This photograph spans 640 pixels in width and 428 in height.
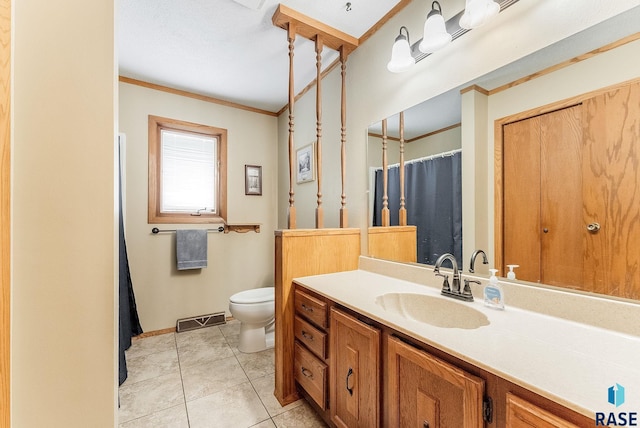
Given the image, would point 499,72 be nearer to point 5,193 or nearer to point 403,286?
point 403,286

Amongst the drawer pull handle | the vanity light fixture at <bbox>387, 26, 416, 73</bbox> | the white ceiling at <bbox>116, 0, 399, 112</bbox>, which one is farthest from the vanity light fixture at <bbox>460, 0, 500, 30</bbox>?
the drawer pull handle

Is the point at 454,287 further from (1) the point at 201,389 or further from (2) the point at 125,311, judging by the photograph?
(2) the point at 125,311

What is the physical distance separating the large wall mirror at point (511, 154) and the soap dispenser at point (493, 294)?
0.09 meters

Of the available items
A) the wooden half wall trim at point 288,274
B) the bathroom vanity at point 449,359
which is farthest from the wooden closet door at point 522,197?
the wooden half wall trim at point 288,274

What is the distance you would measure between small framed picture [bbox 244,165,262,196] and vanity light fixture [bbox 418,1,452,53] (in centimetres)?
211

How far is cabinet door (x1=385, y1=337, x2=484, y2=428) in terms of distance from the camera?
65 centimetres

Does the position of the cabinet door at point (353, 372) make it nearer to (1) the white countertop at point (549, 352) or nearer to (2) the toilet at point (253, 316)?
(1) the white countertop at point (549, 352)

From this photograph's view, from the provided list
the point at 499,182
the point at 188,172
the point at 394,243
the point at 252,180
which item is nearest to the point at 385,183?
the point at 394,243

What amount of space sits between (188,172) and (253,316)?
1619 mm

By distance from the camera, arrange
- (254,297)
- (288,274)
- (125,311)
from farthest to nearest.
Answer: (254,297), (125,311), (288,274)

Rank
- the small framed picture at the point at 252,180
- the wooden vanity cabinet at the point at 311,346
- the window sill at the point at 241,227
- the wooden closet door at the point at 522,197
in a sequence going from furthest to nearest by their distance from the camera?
1. the small framed picture at the point at 252,180
2. the window sill at the point at 241,227
3. the wooden vanity cabinet at the point at 311,346
4. the wooden closet door at the point at 522,197

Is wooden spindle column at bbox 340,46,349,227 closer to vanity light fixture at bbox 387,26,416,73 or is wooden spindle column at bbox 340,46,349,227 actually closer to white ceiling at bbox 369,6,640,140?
white ceiling at bbox 369,6,640,140

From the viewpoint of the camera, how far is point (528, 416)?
0.54m

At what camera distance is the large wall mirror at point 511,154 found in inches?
30.7
